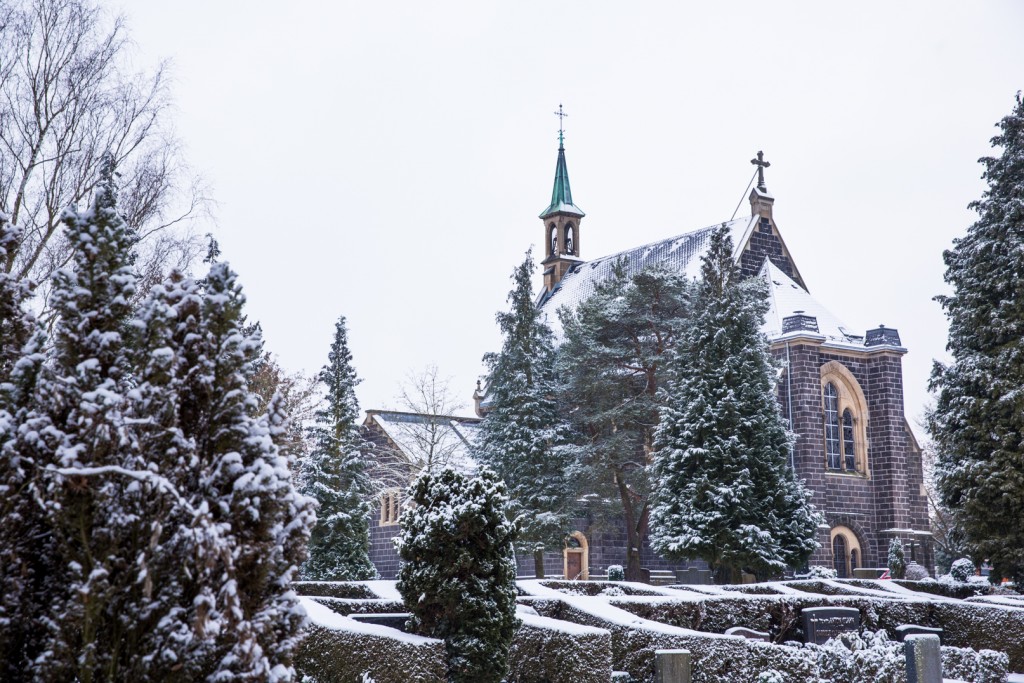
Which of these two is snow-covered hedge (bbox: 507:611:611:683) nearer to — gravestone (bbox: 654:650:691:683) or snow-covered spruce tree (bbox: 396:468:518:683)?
snow-covered spruce tree (bbox: 396:468:518:683)

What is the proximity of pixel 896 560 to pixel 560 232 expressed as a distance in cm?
2293

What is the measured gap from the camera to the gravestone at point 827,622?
53.4 ft

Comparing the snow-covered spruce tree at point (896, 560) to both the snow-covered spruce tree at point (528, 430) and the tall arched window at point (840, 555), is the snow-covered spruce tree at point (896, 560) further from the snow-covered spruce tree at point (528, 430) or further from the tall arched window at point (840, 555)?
the snow-covered spruce tree at point (528, 430)

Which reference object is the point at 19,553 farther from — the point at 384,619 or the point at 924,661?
the point at 924,661

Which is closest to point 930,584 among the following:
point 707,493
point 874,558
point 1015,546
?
point 1015,546

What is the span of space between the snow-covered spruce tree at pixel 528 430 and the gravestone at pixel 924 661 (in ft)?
71.0

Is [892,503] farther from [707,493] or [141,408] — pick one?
[141,408]

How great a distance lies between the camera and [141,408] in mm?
6098

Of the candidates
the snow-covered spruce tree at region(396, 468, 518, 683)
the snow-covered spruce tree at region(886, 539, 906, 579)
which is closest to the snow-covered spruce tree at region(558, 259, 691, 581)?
the snow-covered spruce tree at region(886, 539, 906, 579)

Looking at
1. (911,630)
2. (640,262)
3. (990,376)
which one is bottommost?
(911,630)

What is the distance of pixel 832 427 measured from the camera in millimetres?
35500

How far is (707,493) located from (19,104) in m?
16.8

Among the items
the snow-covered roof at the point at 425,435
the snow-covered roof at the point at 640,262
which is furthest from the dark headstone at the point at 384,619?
the snow-covered roof at the point at 425,435

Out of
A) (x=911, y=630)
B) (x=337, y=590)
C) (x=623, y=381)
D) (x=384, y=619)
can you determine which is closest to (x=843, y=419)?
(x=623, y=381)
